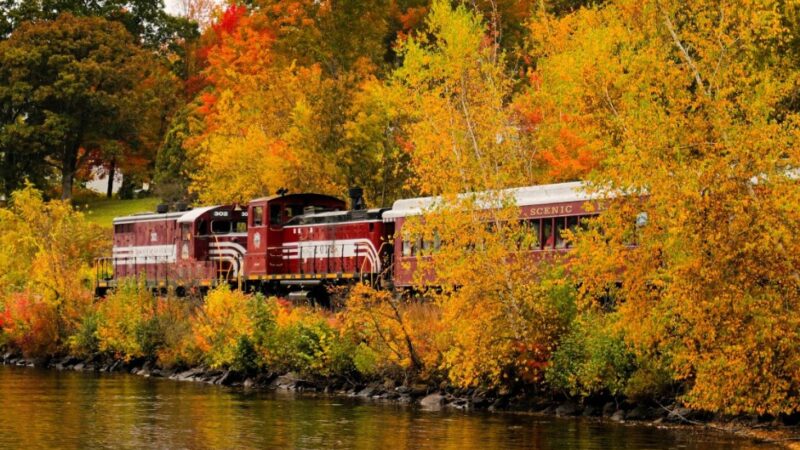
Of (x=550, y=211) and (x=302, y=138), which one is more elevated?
(x=302, y=138)

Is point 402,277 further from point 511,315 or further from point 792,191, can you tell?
point 792,191

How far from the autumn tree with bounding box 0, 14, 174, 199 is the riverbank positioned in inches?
1709

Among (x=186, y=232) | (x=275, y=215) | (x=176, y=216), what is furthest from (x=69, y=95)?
(x=275, y=215)

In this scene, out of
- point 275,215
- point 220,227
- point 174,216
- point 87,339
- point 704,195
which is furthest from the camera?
point 174,216

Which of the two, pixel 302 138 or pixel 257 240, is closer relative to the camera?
pixel 257 240

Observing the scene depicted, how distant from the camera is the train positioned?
128ft

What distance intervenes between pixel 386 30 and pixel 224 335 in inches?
1515

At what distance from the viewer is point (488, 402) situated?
32.4 meters

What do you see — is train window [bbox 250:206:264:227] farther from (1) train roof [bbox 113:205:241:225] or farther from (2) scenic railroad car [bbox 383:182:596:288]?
(2) scenic railroad car [bbox 383:182:596:288]

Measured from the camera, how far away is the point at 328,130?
2202 inches

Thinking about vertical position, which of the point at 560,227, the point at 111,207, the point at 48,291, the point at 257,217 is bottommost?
the point at 48,291

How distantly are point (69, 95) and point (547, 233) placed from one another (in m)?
55.7

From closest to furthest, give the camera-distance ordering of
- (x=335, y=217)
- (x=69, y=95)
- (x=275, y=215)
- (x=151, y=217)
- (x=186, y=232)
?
(x=335, y=217)
(x=275, y=215)
(x=186, y=232)
(x=151, y=217)
(x=69, y=95)

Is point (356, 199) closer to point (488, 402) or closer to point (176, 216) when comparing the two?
point (176, 216)
